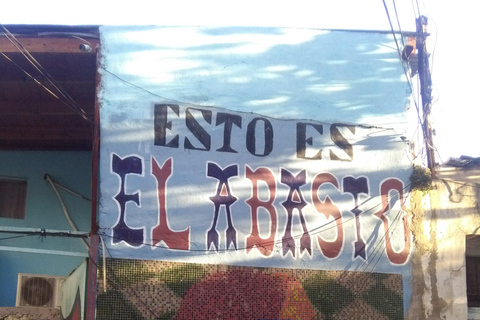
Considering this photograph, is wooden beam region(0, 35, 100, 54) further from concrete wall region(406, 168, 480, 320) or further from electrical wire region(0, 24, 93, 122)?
concrete wall region(406, 168, 480, 320)

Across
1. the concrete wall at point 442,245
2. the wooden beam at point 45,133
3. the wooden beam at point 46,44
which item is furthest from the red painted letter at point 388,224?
the wooden beam at point 45,133

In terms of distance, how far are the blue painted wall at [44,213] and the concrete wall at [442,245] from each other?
710 centimetres

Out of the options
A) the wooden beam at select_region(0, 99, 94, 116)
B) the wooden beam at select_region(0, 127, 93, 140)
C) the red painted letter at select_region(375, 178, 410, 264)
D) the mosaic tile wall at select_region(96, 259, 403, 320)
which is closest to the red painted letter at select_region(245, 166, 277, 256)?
the mosaic tile wall at select_region(96, 259, 403, 320)

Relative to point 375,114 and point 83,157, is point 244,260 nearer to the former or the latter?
point 375,114

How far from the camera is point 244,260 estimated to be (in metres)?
10.4

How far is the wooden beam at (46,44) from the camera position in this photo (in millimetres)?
10461

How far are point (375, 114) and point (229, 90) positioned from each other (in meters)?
2.56

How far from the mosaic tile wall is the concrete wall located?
44cm

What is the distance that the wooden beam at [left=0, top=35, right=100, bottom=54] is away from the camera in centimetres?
1046

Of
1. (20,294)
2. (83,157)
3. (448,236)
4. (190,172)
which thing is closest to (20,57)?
(190,172)

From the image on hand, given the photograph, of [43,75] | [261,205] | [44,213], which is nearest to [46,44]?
[43,75]

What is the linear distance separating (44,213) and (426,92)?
28.2 ft

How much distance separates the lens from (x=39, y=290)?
14.6 meters

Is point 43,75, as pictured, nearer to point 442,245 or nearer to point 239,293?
point 239,293
